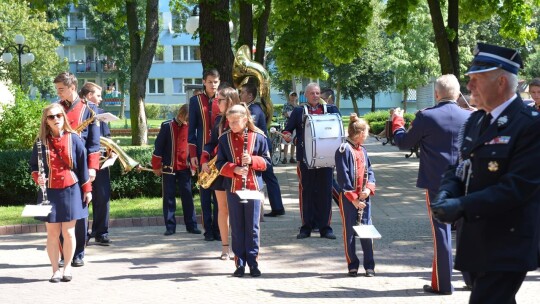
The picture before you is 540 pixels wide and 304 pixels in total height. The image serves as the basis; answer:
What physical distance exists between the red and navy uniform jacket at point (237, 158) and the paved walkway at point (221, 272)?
3.26 ft

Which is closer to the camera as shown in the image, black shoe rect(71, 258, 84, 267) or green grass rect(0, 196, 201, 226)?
black shoe rect(71, 258, 84, 267)

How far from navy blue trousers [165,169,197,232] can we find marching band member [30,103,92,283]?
321 cm

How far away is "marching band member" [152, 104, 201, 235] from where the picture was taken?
12477mm

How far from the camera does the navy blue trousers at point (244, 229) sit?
9266mm

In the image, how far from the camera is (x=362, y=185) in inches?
368

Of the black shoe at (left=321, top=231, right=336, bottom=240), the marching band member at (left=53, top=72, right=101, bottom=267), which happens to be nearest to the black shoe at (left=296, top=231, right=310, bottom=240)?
the black shoe at (left=321, top=231, right=336, bottom=240)

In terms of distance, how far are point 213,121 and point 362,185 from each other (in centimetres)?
276

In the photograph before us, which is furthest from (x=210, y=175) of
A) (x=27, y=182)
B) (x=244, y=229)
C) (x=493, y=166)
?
(x=27, y=182)

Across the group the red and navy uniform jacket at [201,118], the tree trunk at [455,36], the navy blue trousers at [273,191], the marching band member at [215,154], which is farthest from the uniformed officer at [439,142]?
the tree trunk at [455,36]

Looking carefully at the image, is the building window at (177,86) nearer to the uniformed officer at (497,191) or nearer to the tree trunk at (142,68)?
the tree trunk at (142,68)

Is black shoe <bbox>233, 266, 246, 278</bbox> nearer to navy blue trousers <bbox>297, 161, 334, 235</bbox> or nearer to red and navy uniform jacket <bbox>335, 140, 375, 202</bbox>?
red and navy uniform jacket <bbox>335, 140, 375, 202</bbox>

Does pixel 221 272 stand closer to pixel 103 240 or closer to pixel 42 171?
pixel 42 171

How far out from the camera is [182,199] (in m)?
12.5

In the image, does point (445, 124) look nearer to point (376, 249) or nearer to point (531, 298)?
point (531, 298)
